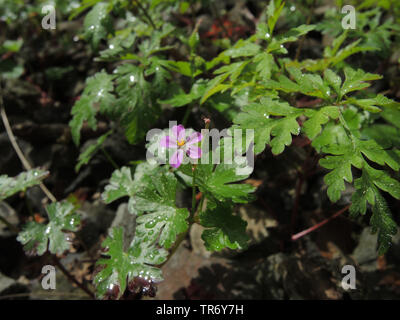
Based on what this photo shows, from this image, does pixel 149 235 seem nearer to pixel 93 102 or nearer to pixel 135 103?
pixel 135 103

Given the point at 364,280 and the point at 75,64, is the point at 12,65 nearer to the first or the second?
the point at 75,64

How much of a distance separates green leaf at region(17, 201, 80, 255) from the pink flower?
2.82 ft

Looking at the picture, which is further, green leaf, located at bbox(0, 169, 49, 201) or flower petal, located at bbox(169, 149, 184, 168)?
green leaf, located at bbox(0, 169, 49, 201)

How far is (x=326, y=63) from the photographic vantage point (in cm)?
195

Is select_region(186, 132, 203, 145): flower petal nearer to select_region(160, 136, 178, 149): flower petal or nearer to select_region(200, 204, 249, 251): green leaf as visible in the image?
select_region(160, 136, 178, 149): flower petal

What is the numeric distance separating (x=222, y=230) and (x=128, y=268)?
60 centimetres

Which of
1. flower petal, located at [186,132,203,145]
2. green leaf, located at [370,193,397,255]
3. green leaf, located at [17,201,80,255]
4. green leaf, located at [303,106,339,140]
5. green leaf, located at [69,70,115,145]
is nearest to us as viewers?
green leaf, located at [370,193,397,255]

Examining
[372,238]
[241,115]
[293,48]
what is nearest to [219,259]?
[372,238]

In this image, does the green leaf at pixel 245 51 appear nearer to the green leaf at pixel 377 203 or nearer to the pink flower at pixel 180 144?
the pink flower at pixel 180 144

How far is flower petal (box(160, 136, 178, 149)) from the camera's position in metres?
1.82

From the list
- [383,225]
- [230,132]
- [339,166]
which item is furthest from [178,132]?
[383,225]

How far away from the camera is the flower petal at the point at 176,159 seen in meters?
1.67

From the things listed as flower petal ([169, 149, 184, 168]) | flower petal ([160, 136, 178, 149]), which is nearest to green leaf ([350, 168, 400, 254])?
flower petal ([169, 149, 184, 168])

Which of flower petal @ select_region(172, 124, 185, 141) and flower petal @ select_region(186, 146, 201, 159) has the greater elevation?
flower petal @ select_region(172, 124, 185, 141)
